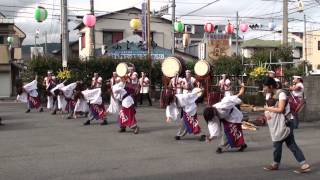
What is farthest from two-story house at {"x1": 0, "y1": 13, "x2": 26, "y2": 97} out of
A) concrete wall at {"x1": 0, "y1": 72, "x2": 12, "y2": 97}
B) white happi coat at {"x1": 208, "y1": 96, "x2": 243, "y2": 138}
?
white happi coat at {"x1": 208, "y1": 96, "x2": 243, "y2": 138}

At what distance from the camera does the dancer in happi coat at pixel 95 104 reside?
1622 centimetres

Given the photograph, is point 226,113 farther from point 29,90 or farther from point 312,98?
point 29,90

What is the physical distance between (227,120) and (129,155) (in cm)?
218

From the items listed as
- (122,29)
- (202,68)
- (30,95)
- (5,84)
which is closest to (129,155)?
(202,68)

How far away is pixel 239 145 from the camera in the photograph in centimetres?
1102

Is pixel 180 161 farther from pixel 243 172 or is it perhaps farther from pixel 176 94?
pixel 176 94

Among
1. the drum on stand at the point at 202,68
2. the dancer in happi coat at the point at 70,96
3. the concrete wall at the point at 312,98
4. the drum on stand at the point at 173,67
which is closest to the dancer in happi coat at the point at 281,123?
the drum on stand at the point at 173,67

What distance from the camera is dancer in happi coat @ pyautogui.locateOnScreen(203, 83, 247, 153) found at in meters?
10.7

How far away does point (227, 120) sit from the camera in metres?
10.9

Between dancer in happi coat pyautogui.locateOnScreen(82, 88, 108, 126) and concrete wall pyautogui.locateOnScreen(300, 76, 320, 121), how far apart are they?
22.4ft

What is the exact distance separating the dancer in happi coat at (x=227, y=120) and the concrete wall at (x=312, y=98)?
7.21m

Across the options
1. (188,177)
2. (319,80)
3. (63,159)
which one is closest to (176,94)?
(63,159)

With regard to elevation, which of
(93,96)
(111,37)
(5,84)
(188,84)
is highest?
(111,37)

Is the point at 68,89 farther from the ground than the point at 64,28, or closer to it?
closer to it
